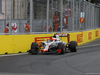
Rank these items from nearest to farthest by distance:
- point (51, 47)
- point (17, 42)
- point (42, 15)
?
point (51, 47) → point (17, 42) → point (42, 15)

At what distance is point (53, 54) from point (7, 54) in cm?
237

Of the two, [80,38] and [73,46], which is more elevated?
[80,38]

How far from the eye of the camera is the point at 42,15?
17.0 metres

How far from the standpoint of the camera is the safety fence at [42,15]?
15.1 m

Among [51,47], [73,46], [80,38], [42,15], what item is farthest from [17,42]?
[80,38]

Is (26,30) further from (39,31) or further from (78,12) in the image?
(78,12)

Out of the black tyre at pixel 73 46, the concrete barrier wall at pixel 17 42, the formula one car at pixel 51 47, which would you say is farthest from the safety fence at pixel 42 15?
the black tyre at pixel 73 46

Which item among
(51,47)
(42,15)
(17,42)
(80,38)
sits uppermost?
(42,15)

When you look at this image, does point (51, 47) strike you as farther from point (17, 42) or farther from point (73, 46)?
point (17, 42)

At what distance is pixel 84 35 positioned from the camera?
2328 centimetres

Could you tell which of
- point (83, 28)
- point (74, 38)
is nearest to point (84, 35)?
point (83, 28)

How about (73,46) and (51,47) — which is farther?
(73,46)

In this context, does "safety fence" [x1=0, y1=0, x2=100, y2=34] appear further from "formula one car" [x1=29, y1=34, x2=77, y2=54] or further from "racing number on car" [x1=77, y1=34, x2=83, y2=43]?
"formula one car" [x1=29, y1=34, x2=77, y2=54]

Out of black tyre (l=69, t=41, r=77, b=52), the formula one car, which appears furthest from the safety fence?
black tyre (l=69, t=41, r=77, b=52)
